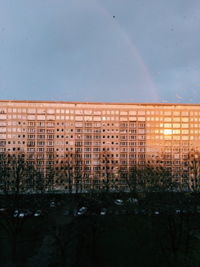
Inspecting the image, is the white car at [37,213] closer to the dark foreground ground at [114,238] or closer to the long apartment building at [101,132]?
the dark foreground ground at [114,238]

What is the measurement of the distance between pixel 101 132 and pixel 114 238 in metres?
35.7

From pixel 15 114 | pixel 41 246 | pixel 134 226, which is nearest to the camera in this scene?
pixel 41 246

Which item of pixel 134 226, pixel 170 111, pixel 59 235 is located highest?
pixel 170 111

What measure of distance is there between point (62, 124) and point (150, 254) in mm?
39553

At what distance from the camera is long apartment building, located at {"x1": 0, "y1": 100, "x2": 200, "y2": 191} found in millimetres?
47438

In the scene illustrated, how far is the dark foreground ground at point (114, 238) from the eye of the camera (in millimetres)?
12219

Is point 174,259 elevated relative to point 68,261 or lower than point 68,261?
elevated

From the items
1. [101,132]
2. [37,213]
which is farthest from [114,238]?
[101,132]

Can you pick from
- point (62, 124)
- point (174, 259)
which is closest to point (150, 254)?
point (174, 259)

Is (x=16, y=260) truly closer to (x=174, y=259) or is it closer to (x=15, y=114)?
(x=174, y=259)

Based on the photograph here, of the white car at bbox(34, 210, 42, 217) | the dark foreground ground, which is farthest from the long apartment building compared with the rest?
the dark foreground ground

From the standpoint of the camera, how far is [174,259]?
1125 centimetres

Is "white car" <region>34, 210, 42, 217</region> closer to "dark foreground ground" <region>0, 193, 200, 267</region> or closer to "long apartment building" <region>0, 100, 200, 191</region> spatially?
"dark foreground ground" <region>0, 193, 200, 267</region>

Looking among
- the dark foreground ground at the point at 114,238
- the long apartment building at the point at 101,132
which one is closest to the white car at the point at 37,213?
the dark foreground ground at the point at 114,238
